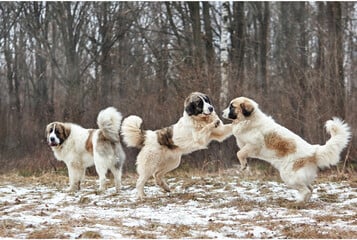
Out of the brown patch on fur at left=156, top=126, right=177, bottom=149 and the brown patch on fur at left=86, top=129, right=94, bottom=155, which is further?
the brown patch on fur at left=86, top=129, right=94, bottom=155

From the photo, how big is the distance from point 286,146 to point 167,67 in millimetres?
13262

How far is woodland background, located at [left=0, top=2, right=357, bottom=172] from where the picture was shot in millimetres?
13492

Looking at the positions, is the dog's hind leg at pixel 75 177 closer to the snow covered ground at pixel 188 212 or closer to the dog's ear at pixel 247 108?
the snow covered ground at pixel 188 212

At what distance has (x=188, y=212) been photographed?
6598 millimetres

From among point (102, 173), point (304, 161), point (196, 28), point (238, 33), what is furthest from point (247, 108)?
point (238, 33)

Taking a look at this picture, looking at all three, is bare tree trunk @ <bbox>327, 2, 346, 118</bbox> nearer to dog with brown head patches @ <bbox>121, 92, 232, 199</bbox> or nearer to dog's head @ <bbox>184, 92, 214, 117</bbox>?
dog with brown head patches @ <bbox>121, 92, 232, 199</bbox>

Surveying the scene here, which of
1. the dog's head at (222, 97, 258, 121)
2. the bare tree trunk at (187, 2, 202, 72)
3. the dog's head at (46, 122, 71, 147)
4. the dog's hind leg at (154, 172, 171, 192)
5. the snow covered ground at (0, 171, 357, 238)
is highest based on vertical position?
the bare tree trunk at (187, 2, 202, 72)

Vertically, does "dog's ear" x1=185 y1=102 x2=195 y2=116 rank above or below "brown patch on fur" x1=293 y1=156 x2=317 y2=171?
above

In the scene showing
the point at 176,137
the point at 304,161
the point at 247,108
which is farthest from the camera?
the point at 176,137

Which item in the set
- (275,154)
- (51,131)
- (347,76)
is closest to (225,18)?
(347,76)

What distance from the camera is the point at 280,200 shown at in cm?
749

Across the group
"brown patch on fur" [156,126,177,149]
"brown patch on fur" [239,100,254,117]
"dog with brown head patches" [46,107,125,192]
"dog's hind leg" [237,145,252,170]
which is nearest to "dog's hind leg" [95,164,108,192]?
"dog with brown head patches" [46,107,125,192]

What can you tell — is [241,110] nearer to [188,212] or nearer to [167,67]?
[188,212]

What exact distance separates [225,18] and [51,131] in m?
7.66
